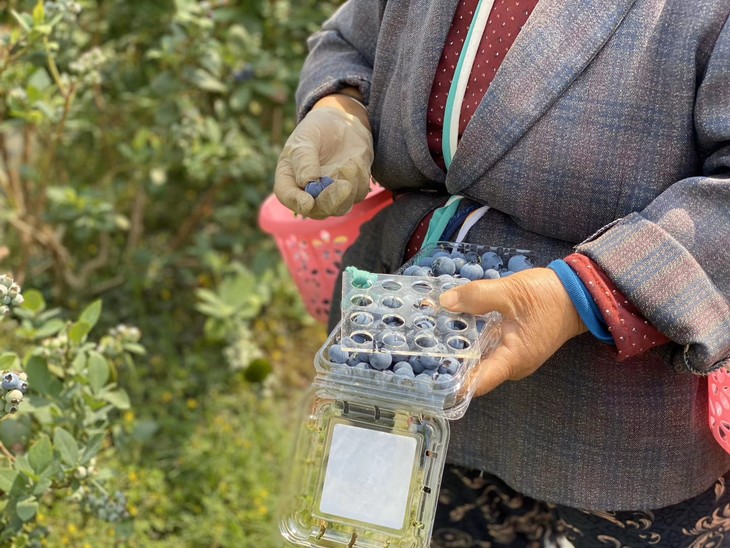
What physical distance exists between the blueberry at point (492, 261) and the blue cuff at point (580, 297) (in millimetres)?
105

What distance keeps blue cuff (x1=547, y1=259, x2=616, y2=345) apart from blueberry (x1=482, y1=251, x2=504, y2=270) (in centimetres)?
10

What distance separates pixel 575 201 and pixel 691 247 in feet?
0.52

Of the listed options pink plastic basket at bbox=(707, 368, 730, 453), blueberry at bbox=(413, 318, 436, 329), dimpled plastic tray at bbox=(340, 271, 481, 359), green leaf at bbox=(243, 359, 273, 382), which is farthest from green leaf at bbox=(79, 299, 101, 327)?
pink plastic basket at bbox=(707, 368, 730, 453)

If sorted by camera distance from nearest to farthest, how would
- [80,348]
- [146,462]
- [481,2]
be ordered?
[481,2] → [80,348] → [146,462]

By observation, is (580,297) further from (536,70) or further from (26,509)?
(26,509)

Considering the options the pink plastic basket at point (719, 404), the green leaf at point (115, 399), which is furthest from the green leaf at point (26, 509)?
the pink plastic basket at point (719, 404)

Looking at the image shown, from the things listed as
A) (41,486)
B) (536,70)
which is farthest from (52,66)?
(536,70)

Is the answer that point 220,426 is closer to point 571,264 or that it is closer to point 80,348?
point 80,348

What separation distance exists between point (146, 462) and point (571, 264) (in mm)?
1432

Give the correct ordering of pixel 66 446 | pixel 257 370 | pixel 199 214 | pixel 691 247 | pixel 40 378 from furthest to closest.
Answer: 1. pixel 199 214
2. pixel 257 370
3. pixel 40 378
4. pixel 66 446
5. pixel 691 247

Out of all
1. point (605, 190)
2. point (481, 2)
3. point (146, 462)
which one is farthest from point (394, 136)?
point (146, 462)

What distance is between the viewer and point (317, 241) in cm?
165

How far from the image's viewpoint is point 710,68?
1.00m

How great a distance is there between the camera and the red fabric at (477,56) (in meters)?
1.13
